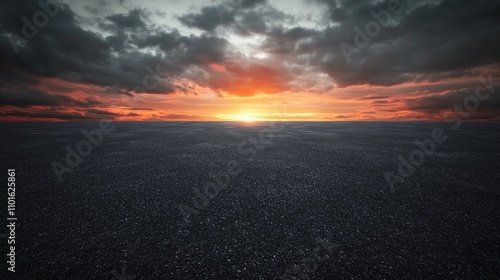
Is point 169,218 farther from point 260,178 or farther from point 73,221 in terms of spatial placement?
point 260,178

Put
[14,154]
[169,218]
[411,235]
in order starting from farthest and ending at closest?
[14,154], [169,218], [411,235]

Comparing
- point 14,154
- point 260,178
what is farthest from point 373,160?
point 14,154

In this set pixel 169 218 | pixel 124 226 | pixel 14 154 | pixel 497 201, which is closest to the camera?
pixel 124 226

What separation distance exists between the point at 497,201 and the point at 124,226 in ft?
37.2

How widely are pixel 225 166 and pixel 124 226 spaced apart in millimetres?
6046

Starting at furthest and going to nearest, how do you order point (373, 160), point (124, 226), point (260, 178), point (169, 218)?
point (373, 160) → point (260, 178) → point (169, 218) → point (124, 226)

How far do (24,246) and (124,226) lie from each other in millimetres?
1810

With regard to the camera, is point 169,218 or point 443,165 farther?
point 443,165

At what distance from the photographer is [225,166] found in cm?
1076

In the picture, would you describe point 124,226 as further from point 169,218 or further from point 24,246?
point 24,246

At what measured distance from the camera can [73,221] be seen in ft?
17.1

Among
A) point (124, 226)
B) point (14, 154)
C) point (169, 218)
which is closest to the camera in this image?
point (124, 226)

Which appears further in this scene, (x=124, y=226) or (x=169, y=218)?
(x=169, y=218)

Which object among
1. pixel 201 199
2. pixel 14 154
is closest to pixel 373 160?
pixel 201 199
